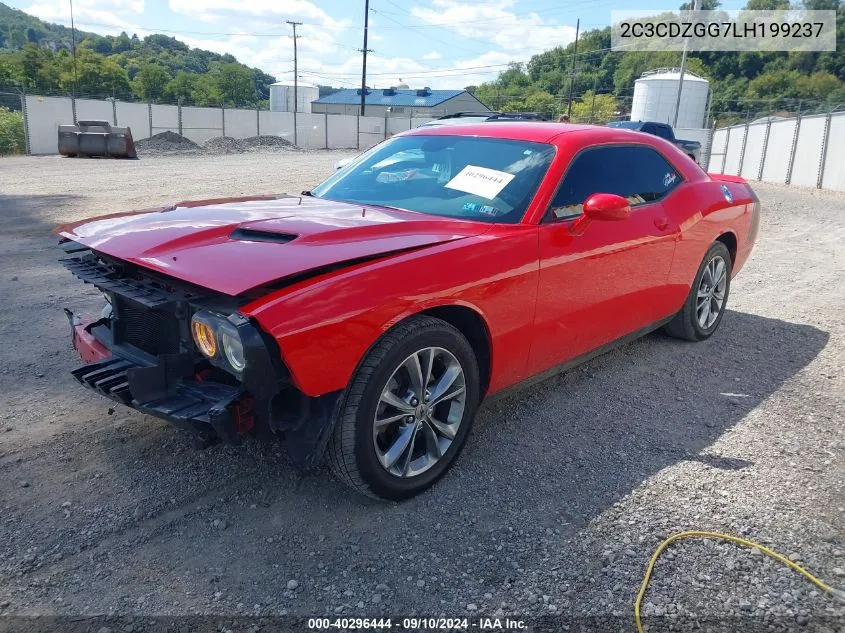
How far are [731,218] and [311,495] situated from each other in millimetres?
4000

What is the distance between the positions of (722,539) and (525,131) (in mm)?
2457

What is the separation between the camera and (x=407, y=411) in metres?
2.96

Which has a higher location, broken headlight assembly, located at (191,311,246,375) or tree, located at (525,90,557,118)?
tree, located at (525,90,557,118)

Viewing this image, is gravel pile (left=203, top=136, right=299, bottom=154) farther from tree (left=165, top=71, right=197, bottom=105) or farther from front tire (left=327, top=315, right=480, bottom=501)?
tree (left=165, top=71, right=197, bottom=105)

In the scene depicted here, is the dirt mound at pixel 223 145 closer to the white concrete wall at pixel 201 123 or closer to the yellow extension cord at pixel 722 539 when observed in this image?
the white concrete wall at pixel 201 123

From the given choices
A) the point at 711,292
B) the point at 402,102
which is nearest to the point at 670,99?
the point at 402,102

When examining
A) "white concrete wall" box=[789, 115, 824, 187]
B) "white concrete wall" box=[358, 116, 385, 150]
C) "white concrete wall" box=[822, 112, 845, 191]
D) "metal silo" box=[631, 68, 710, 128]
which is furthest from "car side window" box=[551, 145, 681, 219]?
"metal silo" box=[631, 68, 710, 128]

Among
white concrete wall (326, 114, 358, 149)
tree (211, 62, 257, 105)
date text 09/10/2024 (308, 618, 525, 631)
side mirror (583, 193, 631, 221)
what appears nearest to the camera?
date text 09/10/2024 (308, 618, 525, 631)

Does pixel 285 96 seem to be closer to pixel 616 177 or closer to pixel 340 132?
pixel 340 132

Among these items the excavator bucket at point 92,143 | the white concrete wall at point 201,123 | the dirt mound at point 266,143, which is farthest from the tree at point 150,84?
the excavator bucket at point 92,143

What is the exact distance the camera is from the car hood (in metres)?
2.60

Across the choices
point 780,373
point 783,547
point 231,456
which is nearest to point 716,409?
point 780,373

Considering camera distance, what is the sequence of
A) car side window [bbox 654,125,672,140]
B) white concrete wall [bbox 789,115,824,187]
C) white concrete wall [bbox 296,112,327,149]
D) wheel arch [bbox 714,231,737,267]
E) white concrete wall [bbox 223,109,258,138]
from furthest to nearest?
white concrete wall [bbox 296,112,327,149], white concrete wall [bbox 223,109,258,138], white concrete wall [bbox 789,115,824,187], car side window [bbox 654,125,672,140], wheel arch [bbox 714,231,737,267]

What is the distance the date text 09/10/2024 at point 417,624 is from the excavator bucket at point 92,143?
85.4 feet
